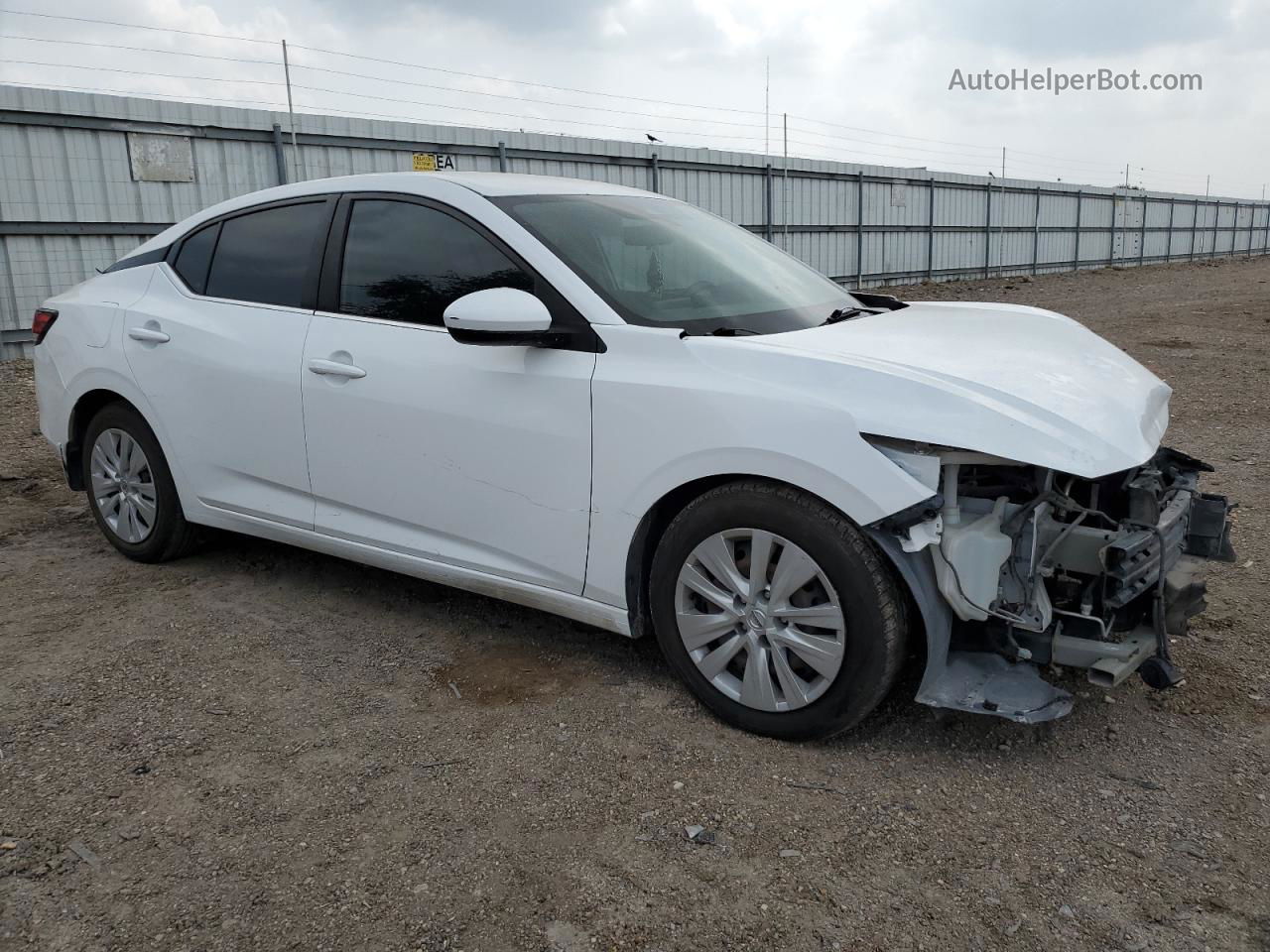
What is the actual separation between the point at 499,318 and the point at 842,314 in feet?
4.19

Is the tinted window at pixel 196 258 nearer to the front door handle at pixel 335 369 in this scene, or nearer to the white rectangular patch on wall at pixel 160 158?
the front door handle at pixel 335 369

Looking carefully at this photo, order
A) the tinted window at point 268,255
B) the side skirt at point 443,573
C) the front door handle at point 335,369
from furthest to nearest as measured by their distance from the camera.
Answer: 1. the tinted window at point 268,255
2. the front door handle at point 335,369
3. the side skirt at point 443,573

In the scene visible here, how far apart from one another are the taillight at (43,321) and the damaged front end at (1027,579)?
3.94 metres

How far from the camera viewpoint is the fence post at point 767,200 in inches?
792

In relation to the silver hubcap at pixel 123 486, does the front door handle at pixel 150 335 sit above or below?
above

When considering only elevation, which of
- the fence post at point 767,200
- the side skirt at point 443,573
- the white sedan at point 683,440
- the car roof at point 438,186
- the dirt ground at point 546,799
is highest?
the fence post at point 767,200

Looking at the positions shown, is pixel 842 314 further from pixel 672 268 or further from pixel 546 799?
pixel 546 799

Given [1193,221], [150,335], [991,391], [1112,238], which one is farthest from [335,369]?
[1193,221]

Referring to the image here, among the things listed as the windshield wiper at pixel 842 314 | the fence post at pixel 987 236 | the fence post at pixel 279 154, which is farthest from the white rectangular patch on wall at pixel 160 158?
the fence post at pixel 987 236

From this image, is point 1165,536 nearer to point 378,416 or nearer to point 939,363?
point 939,363

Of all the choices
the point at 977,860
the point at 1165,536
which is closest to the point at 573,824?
the point at 977,860

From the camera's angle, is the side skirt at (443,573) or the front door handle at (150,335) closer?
the side skirt at (443,573)

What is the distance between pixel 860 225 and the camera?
22.7 metres

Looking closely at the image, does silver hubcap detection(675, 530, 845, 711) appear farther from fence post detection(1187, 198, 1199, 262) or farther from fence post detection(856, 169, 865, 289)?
fence post detection(1187, 198, 1199, 262)
